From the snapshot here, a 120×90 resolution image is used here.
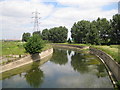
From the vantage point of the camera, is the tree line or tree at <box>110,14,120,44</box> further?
the tree line

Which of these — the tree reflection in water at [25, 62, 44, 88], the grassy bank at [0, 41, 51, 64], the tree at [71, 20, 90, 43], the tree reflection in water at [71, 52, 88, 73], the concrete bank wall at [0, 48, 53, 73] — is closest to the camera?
the tree reflection in water at [25, 62, 44, 88]

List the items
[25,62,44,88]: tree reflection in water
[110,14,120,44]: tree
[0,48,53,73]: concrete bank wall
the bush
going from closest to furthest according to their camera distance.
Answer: [25,62,44,88]: tree reflection in water, [0,48,53,73]: concrete bank wall, the bush, [110,14,120,44]: tree

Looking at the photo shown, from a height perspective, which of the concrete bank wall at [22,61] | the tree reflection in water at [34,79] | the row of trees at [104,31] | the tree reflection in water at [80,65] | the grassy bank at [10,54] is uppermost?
the row of trees at [104,31]

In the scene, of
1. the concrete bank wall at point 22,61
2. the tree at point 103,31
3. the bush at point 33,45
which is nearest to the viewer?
the concrete bank wall at point 22,61

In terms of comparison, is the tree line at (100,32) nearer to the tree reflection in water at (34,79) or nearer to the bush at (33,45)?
the bush at (33,45)

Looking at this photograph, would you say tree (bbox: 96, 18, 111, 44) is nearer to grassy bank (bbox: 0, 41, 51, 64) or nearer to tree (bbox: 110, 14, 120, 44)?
tree (bbox: 110, 14, 120, 44)

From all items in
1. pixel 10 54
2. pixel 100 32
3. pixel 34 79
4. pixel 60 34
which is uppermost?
pixel 60 34

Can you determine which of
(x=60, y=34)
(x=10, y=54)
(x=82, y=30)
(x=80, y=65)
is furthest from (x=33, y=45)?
(x=60, y=34)

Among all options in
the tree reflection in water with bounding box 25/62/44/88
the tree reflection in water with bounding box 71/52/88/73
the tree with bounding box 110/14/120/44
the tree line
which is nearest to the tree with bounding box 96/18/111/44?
the tree line

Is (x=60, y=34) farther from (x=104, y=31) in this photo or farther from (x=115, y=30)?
(x=115, y=30)

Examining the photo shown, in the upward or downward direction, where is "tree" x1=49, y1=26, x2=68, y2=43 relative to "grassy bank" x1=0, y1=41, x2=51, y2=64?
upward

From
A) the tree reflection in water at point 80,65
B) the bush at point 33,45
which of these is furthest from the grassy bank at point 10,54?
the tree reflection in water at point 80,65

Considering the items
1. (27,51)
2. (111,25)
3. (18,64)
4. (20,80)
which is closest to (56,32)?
(111,25)

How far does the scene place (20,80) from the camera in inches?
785
